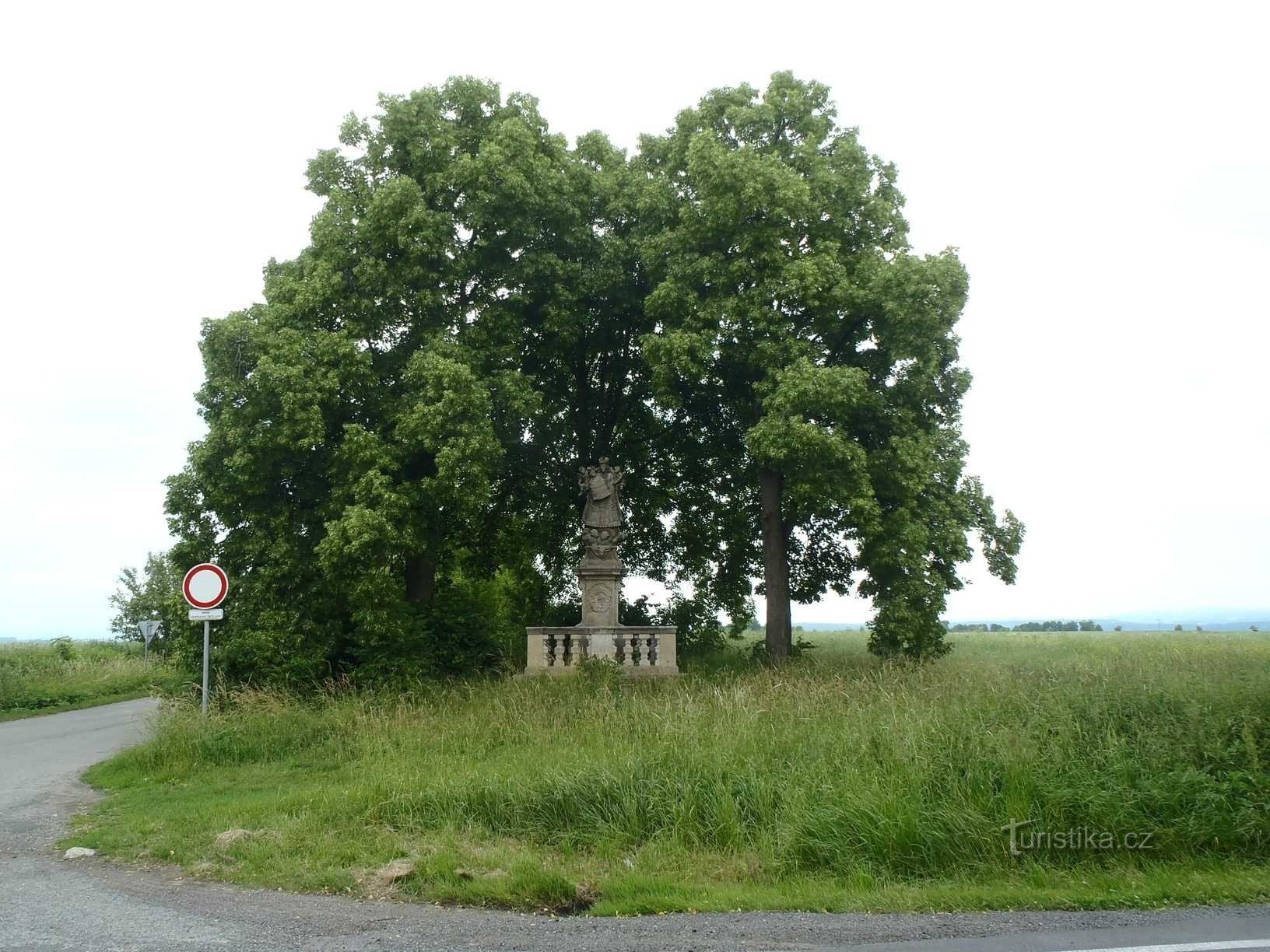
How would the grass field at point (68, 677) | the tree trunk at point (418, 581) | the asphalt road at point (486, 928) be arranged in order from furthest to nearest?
the grass field at point (68, 677) < the tree trunk at point (418, 581) < the asphalt road at point (486, 928)

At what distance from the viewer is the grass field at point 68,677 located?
2462cm

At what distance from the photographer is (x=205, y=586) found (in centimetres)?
1462

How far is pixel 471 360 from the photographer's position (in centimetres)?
1972

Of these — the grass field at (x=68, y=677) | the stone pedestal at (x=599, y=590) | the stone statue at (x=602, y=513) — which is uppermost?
the stone statue at (x=602, y=513)

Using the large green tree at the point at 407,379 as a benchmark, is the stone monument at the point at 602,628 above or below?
below

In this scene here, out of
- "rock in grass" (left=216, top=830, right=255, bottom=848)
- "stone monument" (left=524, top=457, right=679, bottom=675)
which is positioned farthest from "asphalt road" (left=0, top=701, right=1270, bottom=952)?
"stone monument" (left=524, top=457, right=679, bottom=675)

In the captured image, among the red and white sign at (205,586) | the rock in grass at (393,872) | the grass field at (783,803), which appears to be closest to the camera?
the grass field at (783,803)

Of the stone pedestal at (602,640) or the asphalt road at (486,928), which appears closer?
the asphalt road at (486,928)

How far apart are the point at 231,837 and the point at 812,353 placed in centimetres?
1441

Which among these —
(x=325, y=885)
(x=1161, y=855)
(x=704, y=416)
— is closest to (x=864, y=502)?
(x=704, y=416)

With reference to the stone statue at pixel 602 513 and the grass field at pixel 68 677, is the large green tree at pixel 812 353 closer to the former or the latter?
the stone statue at pixel 602 513

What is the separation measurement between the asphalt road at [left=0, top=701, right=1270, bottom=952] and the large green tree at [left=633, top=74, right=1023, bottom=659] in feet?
39.9

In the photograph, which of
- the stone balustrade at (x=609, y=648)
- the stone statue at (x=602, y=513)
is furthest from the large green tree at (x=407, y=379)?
the stone balustrade at (x=609, y=648)

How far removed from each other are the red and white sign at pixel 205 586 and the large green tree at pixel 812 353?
9.23 meters
